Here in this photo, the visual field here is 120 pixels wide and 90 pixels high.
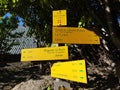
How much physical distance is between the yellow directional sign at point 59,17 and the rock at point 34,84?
11.3 feet

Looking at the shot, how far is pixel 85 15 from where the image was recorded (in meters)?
6.90

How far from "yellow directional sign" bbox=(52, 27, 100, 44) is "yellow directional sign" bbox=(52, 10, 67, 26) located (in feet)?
0.38

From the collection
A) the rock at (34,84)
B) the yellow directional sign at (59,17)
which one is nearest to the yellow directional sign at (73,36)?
the yellow directional sign at (59,17)

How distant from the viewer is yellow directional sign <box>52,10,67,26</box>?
19.5 feet

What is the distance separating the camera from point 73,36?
5.90m

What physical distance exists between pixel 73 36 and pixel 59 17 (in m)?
0.38

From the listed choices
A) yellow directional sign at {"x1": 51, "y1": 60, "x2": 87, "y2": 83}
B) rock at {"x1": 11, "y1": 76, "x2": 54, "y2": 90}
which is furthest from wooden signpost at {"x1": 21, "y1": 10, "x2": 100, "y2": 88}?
rock at {"x1": 11, "y1": 76, "x2": 54, "y2": 90}

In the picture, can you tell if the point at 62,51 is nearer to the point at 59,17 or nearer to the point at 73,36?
the point at 73,36

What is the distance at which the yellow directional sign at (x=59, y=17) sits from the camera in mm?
5941

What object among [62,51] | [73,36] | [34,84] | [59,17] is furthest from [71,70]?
[34,84]

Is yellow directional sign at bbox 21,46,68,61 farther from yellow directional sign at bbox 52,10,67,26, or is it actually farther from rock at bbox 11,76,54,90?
rock at bbox 11,76,54,90

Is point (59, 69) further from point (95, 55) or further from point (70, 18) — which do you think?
point (95, 55)

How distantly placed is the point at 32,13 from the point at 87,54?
65.3 inches

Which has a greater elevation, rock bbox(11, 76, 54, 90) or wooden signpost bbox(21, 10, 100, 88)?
wooden signpost bbox(21, 10, 100, 88)
